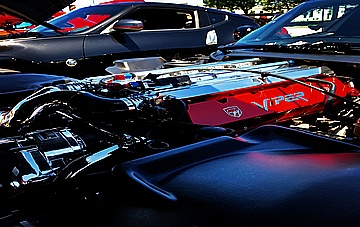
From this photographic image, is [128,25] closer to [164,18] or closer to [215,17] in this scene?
[164,18]

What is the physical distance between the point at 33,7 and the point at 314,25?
2.36m

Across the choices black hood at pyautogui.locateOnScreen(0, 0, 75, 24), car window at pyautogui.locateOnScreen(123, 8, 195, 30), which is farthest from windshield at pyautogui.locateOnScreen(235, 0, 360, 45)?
car window at pyautogui.locateOnScreen(123, 8, 195, 30)

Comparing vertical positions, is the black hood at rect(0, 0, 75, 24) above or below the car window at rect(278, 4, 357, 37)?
above

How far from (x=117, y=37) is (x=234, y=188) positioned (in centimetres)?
456

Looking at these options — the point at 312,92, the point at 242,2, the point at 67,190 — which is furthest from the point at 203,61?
the point at 242,2

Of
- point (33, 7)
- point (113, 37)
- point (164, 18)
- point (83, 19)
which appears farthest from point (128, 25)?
point (33, 7)

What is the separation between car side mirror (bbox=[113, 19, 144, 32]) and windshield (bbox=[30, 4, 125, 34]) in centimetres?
33

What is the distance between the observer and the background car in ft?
16.1

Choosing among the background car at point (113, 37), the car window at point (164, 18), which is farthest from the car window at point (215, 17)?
the car window at point (164, 18)

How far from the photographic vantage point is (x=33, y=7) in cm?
228

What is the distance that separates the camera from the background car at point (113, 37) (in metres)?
4.91

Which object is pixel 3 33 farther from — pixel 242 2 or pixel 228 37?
pixel 242 2

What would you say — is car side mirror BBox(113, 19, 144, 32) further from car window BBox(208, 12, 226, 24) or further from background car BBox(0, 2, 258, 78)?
car window BBox(208, 12, 226, 24)

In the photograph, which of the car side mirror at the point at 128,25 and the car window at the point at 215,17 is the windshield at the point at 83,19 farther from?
the car window at the point at 215,17
